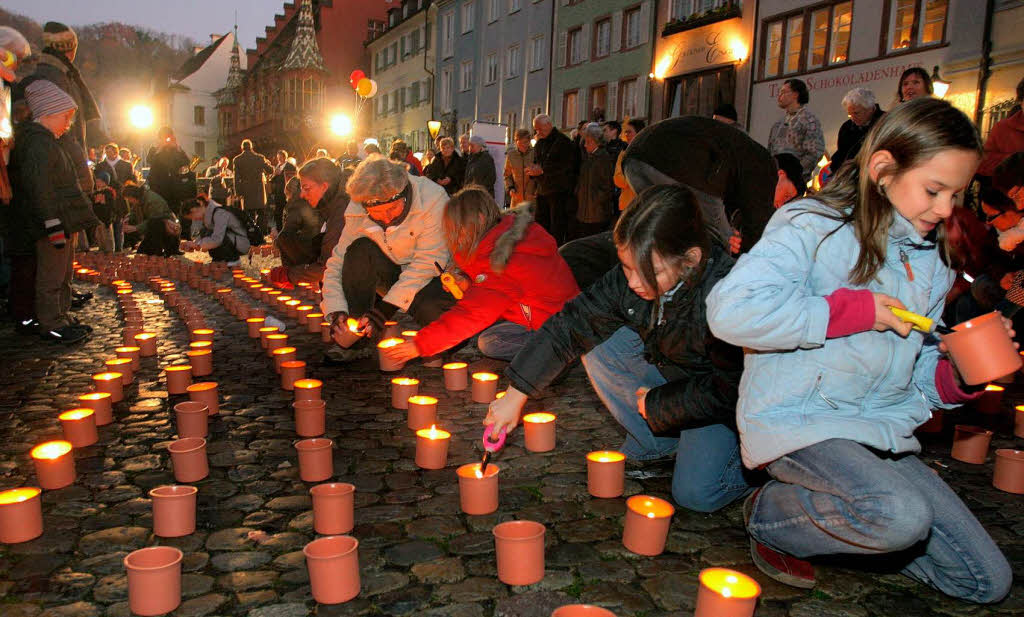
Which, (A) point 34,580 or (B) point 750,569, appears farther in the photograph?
(B) point 750,569

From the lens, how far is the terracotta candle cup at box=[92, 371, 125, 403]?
4609 mm

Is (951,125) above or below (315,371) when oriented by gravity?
above

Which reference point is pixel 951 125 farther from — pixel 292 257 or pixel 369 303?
pixel 292 257

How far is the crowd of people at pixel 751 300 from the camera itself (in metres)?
2.41

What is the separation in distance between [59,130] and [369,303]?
3563 millimetres

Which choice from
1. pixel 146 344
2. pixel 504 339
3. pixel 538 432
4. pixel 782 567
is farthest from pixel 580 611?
pixel 146 344

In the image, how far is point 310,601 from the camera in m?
2.48

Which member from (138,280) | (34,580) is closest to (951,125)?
(34,580)

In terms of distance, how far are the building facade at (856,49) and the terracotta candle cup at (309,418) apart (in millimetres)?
12606

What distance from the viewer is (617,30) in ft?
82.8

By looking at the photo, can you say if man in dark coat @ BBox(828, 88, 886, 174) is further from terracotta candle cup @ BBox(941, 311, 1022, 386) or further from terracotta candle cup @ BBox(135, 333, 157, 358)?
terracotta candle cup @ BBox(135, 333, 157, 358)

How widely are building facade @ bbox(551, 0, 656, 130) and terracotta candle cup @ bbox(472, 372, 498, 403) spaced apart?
18.9 meters

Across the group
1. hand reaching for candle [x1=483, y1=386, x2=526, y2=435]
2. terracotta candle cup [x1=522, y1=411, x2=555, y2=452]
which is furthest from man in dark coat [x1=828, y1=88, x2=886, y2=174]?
hand reaching for candle [x1=483, y1=386, x2=526, y2=435]

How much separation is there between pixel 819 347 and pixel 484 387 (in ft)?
8.79
